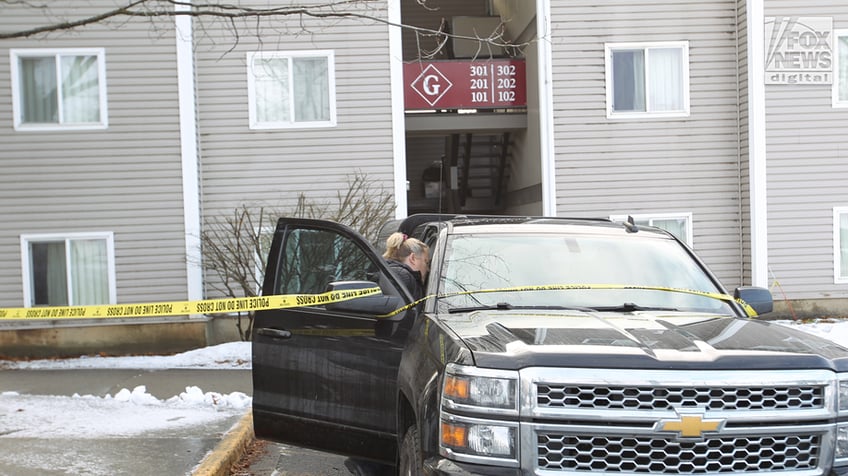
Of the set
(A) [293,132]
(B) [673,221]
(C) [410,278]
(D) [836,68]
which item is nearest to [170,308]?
(C) [410,278]

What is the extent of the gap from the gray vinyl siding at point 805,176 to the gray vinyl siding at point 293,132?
6963 mm

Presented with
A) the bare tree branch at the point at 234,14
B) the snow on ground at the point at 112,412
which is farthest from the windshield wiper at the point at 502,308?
the bare tree branch at the point at 234,14

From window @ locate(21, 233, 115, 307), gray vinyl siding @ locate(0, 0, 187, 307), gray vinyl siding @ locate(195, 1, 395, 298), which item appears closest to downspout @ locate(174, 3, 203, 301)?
gray vinyl siding @ locate(0, 0, 187, 307)

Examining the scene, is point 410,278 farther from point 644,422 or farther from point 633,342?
point 644,422

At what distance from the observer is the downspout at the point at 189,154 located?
45.4 feet

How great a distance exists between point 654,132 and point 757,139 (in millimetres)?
1780

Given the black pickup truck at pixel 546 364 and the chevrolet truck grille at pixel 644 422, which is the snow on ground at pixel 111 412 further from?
the chevrolet truck grille at pixel 644 422

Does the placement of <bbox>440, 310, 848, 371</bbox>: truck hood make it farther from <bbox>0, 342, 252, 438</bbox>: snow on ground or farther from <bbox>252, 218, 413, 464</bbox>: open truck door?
<bbox>0, 342, 252, 438</bbox>: snow on ground

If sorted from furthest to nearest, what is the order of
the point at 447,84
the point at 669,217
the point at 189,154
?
1. the point at 447,84
2. the point at 669,217
3. the point at 189,154

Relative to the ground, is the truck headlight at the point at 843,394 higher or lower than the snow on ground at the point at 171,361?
higher

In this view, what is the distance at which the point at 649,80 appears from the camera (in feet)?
49.3

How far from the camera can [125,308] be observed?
619cm

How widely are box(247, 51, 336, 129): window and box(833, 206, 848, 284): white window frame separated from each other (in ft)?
30.2

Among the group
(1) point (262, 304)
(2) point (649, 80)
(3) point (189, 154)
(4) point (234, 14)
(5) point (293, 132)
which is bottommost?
(1) point (262, 304)
